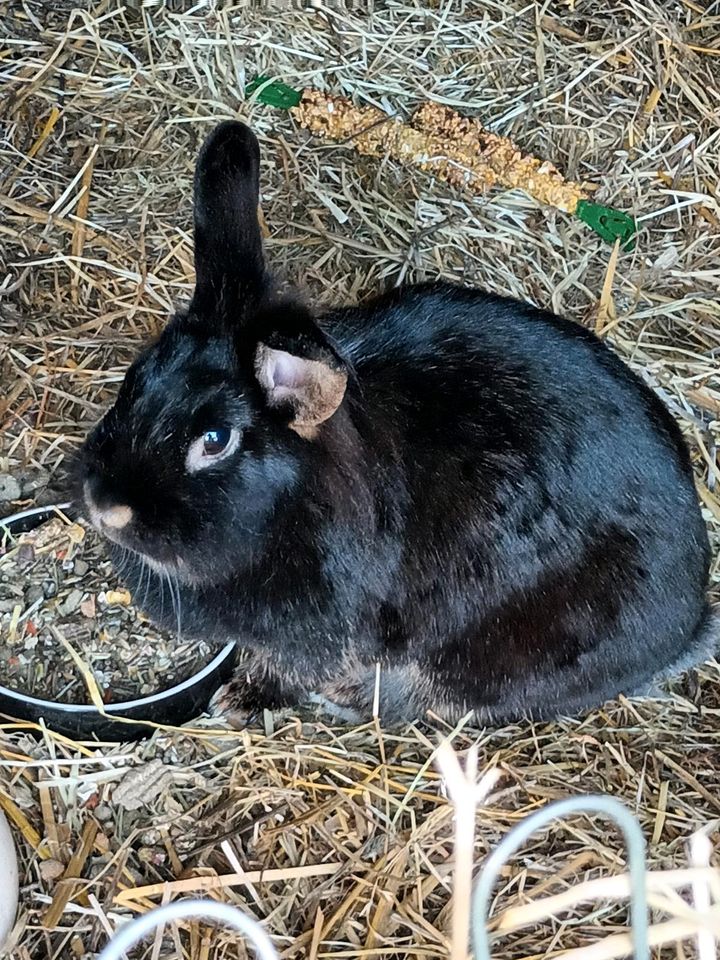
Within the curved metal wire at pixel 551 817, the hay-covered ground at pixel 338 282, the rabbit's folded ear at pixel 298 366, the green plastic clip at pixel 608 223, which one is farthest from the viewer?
the green plastic clip at pixel 608 223

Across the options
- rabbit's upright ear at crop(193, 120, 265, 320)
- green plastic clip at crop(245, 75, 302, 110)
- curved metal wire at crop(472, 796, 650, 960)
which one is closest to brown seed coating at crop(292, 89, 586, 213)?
green plastic clip at crop(245, 75, 302, 110)

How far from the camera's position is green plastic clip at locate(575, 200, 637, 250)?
3811 mm

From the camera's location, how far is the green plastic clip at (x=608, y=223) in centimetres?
381

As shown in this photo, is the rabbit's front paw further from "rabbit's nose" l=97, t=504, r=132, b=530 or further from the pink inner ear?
the pink inner ear

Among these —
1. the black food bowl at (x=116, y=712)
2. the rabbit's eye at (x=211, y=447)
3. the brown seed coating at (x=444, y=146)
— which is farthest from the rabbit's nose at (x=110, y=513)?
the brown seed coating at (x=444, y=146)

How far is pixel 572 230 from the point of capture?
12.5 feet

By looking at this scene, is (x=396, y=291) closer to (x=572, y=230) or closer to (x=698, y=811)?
(x=572, y=230)

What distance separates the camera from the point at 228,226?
2.36 meters

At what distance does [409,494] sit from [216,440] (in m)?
0.60

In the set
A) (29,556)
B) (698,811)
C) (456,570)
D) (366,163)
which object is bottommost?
(698,811)

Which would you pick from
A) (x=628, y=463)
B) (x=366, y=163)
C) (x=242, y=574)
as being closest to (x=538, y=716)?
(x=628, y=463)

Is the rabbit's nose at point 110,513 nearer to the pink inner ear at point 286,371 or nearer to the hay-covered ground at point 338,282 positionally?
the pink inner ear at point 286,371

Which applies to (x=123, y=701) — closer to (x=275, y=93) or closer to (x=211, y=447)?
(x=211, y=447)

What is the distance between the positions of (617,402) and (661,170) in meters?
1.63
